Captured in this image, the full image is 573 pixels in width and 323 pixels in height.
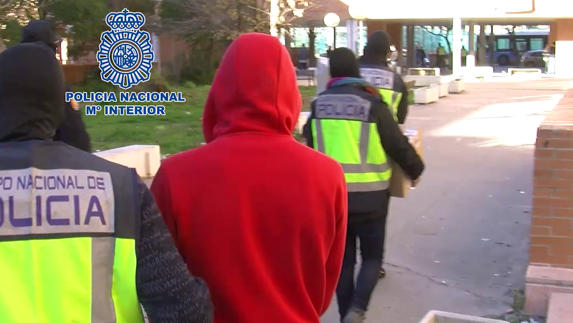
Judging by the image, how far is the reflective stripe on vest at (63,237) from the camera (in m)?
1.72

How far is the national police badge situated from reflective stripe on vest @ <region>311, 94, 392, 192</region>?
13.4 meters

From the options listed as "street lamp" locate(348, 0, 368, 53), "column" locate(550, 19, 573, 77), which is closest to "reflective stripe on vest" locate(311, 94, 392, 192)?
"street lamp" locate(348, 0, 368, 53)

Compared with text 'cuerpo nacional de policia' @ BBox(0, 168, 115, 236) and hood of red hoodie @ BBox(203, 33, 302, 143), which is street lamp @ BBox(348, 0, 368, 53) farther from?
text 'cuerpo nacional de policia' @ BBox(0, 168, 115, 236)

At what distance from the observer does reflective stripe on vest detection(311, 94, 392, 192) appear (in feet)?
12.9

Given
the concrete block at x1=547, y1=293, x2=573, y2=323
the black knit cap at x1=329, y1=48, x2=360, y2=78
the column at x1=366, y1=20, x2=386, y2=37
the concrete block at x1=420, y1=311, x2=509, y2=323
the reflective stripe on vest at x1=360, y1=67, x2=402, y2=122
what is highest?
the column at x1=366, y1=20, x2=386, y2=37

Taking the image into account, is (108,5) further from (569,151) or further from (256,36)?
(256,36)

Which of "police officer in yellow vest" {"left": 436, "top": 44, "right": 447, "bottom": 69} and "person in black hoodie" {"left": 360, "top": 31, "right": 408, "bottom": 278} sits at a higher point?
"person in black hoodie" {"left": 360, "top": 31, "right": 408, "bottom": 278}

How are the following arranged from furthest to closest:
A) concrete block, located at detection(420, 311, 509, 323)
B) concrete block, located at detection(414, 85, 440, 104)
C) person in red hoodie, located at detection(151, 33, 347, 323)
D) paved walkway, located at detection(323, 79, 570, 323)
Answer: concrete block, located at detection(414, 85, 440, 104), paved walkway, located at detection(323, 79, 570, 323), concrete block, located at detection(420, 311, 509, 323), person in red hoodie, located at detection(151, 33, 347, 323)

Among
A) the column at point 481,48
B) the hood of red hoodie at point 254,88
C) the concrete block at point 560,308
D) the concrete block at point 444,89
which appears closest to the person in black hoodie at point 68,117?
the hood of red hoodie at point 254,88

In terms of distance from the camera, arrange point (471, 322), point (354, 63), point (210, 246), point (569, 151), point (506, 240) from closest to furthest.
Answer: point (210, 246) < point (471, 322) < point (354, 63) < point (569, 151) < point (506, 240)

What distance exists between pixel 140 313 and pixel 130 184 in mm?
349

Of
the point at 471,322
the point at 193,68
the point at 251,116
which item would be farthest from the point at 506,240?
the point at 193,68

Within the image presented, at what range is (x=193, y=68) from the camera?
25531mm

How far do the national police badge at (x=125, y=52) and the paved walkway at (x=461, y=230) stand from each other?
7910mm
